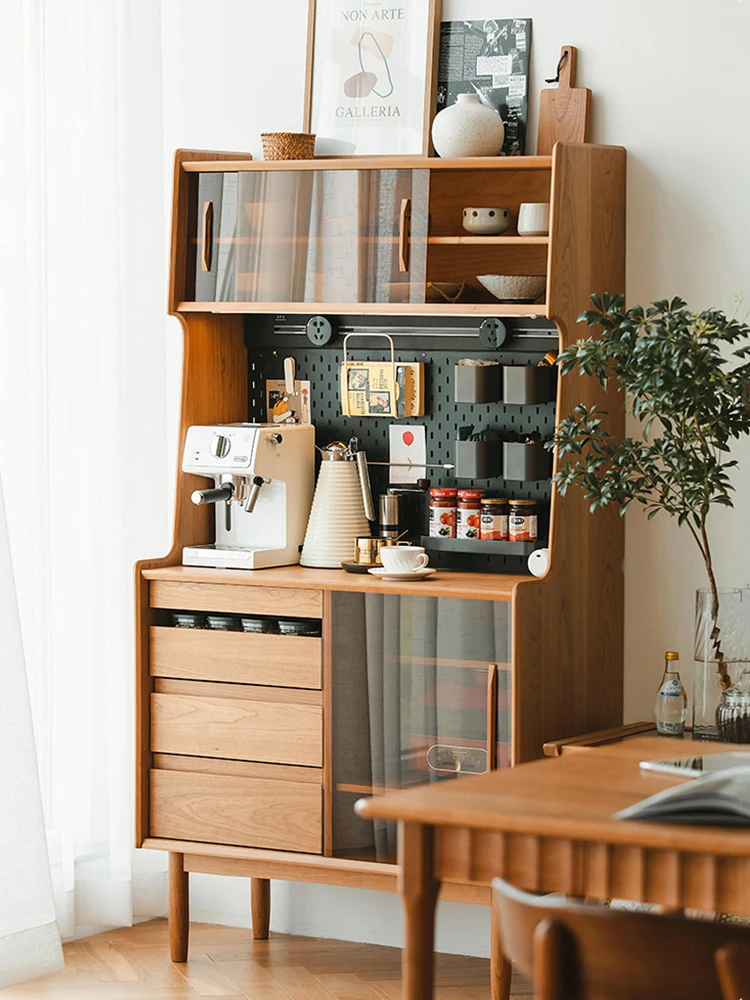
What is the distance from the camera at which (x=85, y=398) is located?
14.1ft

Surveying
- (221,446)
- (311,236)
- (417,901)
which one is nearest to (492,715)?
(221,446)

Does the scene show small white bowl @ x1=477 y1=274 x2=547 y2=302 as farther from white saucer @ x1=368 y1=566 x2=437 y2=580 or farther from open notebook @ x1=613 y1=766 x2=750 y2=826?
open notebook @ x1=613 y1=766 x2=750 y2=826

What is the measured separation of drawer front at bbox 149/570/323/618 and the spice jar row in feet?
1.32

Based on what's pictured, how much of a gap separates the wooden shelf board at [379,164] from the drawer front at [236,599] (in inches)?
40.1

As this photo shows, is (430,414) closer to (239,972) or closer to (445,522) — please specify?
(445,522)

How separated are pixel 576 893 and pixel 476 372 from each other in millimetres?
1901

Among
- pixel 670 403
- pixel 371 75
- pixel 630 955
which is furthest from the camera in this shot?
pixel 371 75

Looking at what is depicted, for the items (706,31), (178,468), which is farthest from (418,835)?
(706,31)

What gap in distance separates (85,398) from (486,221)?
1.24 m

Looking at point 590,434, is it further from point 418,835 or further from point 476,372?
point 418,835

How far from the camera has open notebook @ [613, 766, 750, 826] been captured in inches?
80.6

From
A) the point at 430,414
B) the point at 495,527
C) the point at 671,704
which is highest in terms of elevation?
the point at 430,414

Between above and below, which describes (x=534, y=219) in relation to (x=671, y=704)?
above

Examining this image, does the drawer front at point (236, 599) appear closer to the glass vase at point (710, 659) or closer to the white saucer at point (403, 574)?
the white saucer at point (403, 574)
